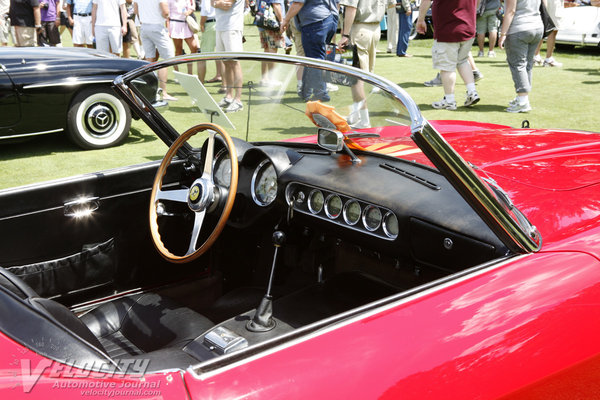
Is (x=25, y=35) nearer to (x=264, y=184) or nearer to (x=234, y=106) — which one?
(x=234, y=106)

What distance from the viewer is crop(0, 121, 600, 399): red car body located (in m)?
1.27

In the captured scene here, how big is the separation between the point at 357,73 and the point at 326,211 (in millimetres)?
645

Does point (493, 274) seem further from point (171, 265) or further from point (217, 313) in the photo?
point (171, 265)

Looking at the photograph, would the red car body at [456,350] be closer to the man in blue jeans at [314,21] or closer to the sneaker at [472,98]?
the man in blue jeans at [314,21]

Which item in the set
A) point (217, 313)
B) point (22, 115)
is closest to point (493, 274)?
point (217, 313)

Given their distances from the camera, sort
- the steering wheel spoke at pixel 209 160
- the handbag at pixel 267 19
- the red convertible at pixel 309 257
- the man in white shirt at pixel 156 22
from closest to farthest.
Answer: the red convertible at pixel 309 257 < the steering wheel spoke at pixel 209 160 < the handbag at pixel 267 19 < the man in white shirt at pixel 156 22

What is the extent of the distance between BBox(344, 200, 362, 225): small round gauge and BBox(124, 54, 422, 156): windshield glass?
0.23 metres

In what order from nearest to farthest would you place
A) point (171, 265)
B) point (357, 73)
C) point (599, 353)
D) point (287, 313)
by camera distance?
point (599, 353)
point (357, 73)
point (287, 313)
point (171, 265)

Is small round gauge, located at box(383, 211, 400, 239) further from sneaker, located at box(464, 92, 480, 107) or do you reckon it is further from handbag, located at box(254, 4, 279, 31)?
sneaker, located at box(464, 92, 480, 107)

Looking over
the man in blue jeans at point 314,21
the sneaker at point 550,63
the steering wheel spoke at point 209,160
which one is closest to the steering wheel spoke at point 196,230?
the steering wheel spoke at point 209,160

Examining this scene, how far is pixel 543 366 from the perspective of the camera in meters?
1.62

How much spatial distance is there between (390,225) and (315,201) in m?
0.40

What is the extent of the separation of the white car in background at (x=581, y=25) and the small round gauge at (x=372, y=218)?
12.0m

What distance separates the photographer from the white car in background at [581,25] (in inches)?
494
